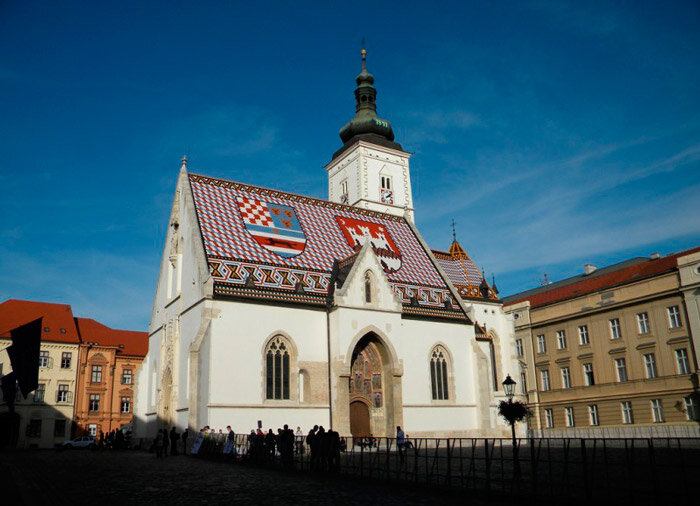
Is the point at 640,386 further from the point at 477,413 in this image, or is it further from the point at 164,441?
the point at 164,441

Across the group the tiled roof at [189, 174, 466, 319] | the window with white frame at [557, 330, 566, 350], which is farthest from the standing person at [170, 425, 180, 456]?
the window with white frame at [557, 330, 566, 350]

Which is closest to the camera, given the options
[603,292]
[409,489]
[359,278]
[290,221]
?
[409,489]

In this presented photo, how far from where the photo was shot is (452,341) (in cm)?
3488

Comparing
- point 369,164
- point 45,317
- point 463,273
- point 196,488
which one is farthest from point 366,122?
point 196,488

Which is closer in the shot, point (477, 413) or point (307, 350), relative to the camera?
point (307, 350)

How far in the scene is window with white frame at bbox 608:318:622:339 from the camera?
149 feet

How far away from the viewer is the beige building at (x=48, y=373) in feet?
164

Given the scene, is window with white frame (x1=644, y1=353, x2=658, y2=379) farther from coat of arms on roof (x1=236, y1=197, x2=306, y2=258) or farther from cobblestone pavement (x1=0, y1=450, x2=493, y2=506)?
cobblestone pavement (x1=0, y1=450, x2=493, y2=506)

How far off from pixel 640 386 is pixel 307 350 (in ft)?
86.3

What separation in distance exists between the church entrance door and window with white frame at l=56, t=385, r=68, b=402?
3391cm

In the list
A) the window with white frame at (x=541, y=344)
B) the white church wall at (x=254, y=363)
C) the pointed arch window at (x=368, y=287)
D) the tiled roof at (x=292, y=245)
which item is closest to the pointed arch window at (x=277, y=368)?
the white church wall at (x=254, y=363)

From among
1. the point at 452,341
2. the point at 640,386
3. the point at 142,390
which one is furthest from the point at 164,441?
the point at 640,386

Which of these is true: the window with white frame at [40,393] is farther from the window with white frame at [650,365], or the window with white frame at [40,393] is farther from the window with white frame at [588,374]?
the window with white frame at [650,365]

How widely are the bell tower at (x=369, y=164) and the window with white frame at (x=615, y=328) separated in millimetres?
18360
